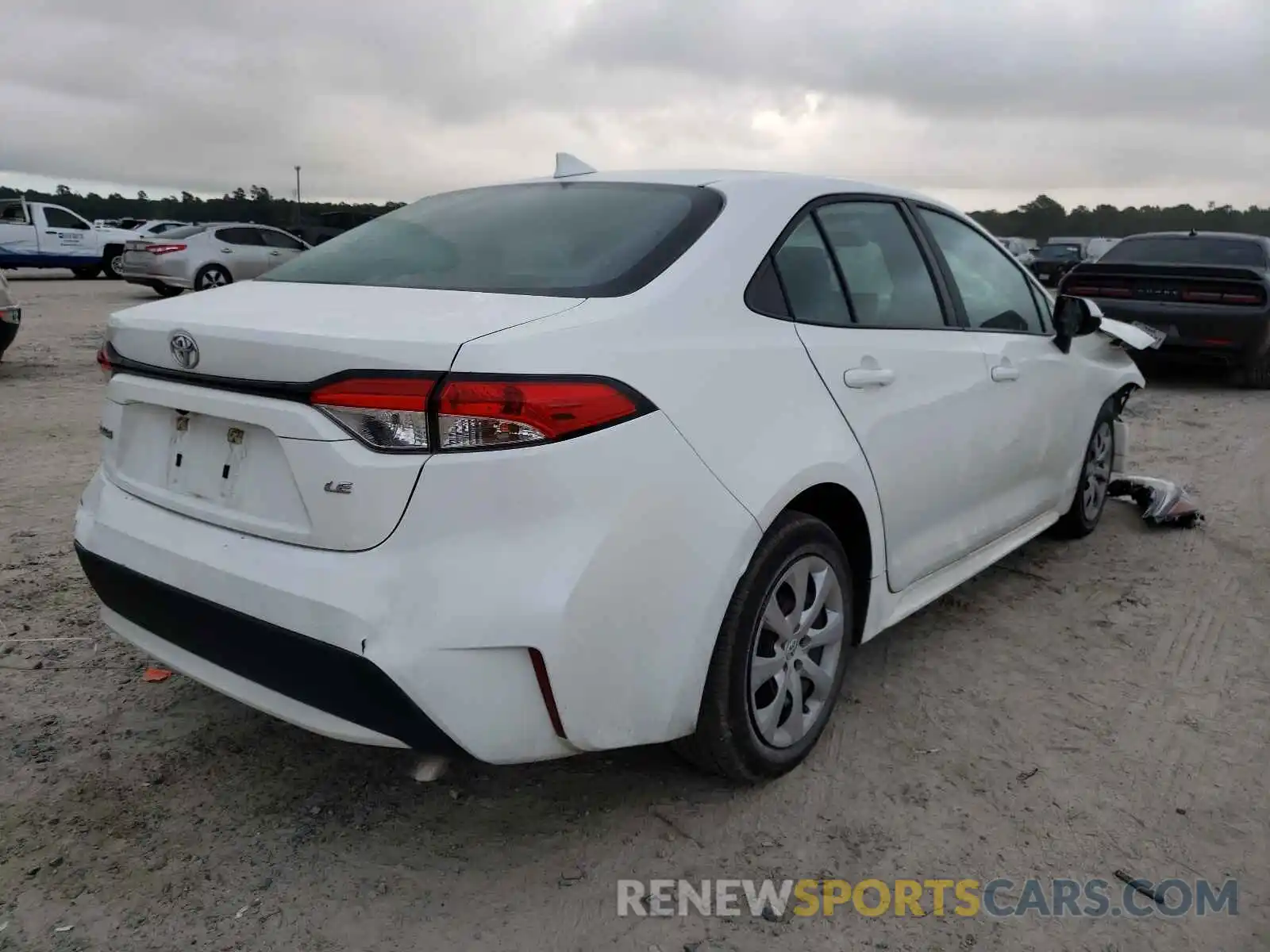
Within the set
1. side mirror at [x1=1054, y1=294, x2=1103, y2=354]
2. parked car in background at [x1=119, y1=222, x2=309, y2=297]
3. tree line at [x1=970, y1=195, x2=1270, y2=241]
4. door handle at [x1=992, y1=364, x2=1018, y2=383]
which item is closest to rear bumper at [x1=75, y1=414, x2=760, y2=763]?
door handle at [x1=992, y1=364, x2=1018, y2=383]

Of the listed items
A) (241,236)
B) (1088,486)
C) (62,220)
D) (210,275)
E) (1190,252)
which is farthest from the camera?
(62,220)

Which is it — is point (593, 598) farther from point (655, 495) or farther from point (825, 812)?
point (825, 812)

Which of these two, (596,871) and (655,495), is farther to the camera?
(596,871)

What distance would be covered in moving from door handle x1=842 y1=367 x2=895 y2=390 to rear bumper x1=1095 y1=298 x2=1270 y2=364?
25.1ft

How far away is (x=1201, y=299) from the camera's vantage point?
30.7ft

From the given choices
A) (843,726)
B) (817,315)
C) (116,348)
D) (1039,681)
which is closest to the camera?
(116,348)

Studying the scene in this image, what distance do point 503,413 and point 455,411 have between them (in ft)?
0.31

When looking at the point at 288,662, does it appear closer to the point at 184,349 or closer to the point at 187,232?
the point at 184,349

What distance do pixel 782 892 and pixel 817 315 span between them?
4.92 ft

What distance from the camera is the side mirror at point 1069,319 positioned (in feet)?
13.5

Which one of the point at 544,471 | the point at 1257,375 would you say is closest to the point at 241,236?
the point at 1257,375

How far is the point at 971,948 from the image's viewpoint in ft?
7.00

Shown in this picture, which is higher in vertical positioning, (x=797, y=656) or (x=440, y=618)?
(x=440, y=618)

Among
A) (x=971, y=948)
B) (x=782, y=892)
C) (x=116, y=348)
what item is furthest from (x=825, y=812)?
(x=116, y=348)
